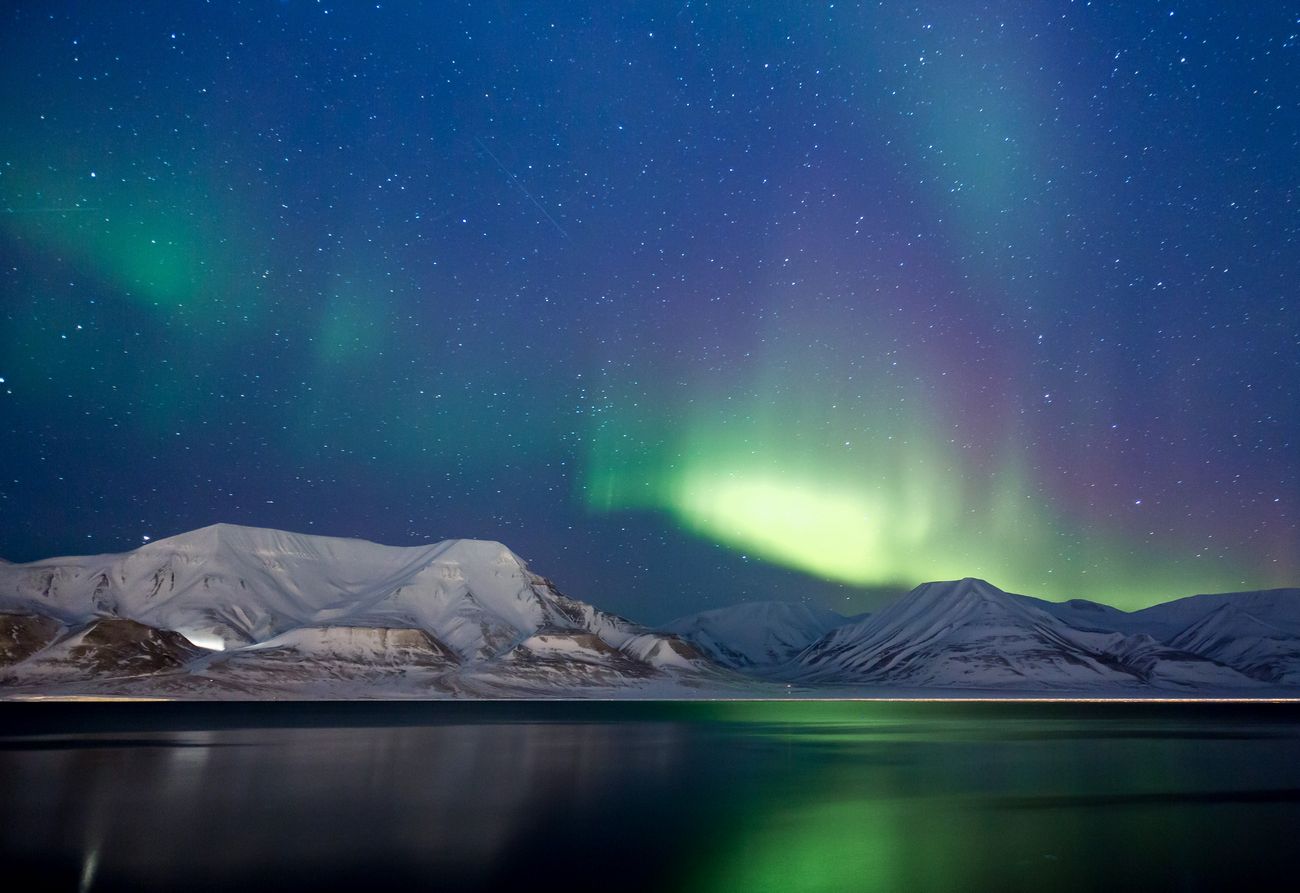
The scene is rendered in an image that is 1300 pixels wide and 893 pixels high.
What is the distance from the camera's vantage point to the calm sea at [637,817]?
30.6 m

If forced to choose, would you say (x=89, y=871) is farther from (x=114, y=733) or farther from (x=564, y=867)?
(x=114, y=733)

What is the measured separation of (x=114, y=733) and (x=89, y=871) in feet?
281

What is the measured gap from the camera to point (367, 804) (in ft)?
149

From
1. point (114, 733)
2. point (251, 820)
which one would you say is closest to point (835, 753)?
point (251, 820)

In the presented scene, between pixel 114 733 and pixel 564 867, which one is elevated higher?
pixel 564 867

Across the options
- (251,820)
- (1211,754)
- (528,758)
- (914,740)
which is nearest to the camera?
(251,820)

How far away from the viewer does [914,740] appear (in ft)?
333

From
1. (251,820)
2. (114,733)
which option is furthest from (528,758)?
(114,733)

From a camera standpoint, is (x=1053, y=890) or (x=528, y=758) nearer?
(x=1053, y=890)

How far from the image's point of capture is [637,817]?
141 ft

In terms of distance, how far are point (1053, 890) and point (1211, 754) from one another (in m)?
65.2

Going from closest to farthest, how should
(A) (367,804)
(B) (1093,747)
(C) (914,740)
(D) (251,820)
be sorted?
(D) (251,820)
(A) (367,804)
(B) (1093,747)
(C) (914,740)

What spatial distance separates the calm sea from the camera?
100ft

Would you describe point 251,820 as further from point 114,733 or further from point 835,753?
point 114,733
